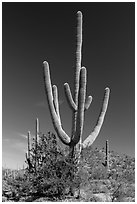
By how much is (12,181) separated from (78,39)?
5.89 metres

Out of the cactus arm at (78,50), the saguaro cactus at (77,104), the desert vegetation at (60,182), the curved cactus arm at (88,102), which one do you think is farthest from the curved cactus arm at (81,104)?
the curved cactus arm at (88,102)

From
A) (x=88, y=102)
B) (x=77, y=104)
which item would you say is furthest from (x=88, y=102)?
(x=77, y=104)

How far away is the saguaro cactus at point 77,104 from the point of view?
9537 mm

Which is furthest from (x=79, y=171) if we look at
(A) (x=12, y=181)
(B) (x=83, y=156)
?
(A) (x=12, y=181)

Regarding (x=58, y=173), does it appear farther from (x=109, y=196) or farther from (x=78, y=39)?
(x=78, y=39)

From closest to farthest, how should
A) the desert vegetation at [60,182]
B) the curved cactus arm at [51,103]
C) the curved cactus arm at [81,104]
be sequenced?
the desert vegetation at [60,182], the curved cactus arm at [81,104], the curved cactus arm at [51,103]

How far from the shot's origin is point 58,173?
369 inches

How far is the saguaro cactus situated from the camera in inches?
375

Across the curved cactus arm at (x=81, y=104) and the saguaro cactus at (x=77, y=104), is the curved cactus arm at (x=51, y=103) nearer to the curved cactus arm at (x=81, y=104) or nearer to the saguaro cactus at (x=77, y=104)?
the saguaro cactus at (x=77, y=104)

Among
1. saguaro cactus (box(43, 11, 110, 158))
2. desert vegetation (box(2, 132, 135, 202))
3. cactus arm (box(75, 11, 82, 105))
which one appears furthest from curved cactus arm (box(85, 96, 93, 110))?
desert vegetation (box(2, 132, 135, 202))

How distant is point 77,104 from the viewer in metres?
10.5

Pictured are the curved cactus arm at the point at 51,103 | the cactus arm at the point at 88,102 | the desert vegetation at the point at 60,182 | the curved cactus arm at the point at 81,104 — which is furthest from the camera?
the cactus arm at the point at 88,102

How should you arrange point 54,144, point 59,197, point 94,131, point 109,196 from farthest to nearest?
point 94,131, point 54,144, point 109,196, point 59,197

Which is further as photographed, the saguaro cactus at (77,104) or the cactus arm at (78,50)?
the cactus arm at (78,50)
